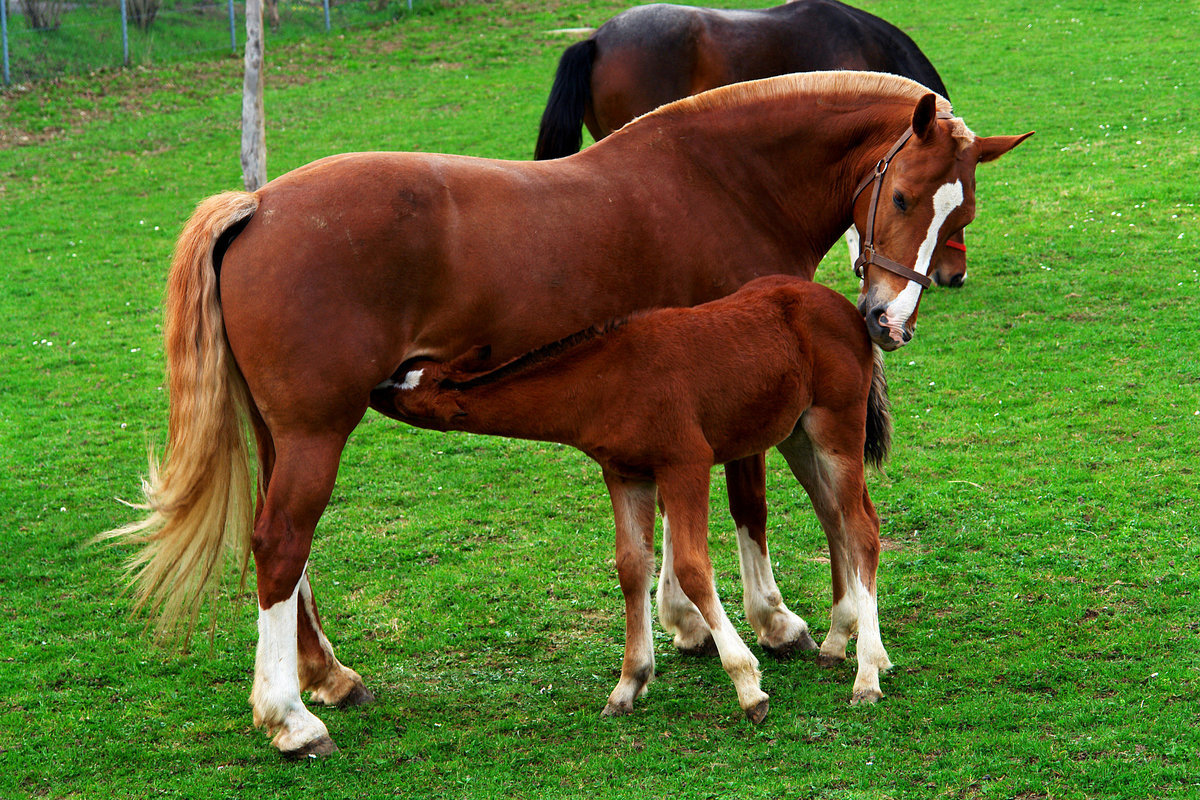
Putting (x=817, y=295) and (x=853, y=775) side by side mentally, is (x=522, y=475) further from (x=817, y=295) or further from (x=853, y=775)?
(x=853, y=775)

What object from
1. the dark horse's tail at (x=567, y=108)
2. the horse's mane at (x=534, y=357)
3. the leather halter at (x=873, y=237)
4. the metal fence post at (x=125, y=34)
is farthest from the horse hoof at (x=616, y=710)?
the metal fence post at (x=125, y=34)

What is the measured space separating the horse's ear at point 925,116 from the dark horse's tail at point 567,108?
140 inches

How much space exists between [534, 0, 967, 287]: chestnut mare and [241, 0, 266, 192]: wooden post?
3.92 meters

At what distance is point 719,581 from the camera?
599 cm

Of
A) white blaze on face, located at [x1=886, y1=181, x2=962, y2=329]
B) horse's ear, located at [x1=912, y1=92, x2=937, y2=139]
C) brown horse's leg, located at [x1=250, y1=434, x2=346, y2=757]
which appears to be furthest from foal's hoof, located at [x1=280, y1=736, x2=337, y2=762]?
horse's ear, located at [x1=912, y1=92, x2=937, y2=139]

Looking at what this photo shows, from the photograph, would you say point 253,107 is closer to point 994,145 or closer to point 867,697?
point 994,145

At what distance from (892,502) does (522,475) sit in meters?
2.64

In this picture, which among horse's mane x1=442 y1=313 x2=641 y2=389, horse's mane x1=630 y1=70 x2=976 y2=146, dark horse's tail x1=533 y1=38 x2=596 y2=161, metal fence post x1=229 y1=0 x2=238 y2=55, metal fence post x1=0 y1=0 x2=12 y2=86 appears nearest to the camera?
horse's mane x1=442 y1=313 x2=641 y2=389

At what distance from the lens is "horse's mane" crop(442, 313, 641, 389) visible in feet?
13.8

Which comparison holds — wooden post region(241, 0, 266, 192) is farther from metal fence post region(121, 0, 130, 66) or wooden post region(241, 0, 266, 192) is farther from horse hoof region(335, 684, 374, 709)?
metal fence post region(121, 0, 130, 66)

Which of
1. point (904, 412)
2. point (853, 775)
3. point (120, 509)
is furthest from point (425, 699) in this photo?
point (904, 412)

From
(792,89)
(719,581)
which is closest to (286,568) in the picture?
(719,581)

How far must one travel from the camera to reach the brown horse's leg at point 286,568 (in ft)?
14.0

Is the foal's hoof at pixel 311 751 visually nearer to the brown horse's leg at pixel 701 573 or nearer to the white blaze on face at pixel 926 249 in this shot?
the brown horse's leg at pixel 701 573
